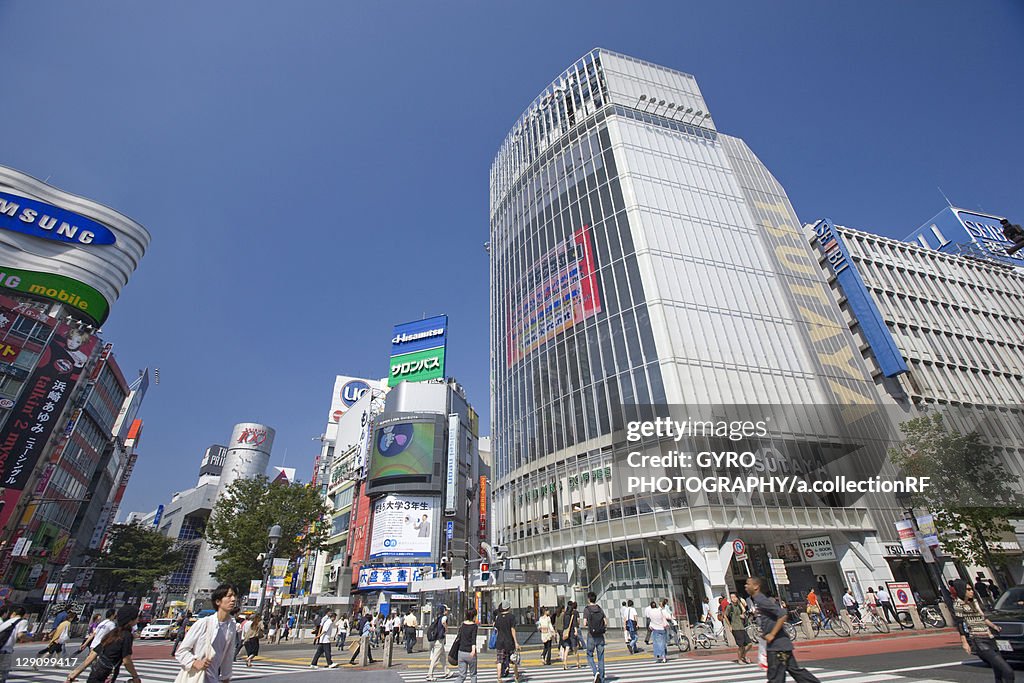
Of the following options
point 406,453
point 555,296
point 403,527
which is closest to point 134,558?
point 403,527

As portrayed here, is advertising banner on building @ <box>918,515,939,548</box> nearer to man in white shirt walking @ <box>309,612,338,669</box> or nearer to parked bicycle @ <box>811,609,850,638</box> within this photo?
parked bicycle @ <box>811,609,850,638</box>

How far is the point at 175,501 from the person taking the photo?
387 feet

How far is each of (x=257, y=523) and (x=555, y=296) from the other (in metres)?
28.3

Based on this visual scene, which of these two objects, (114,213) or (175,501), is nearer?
(114,213)

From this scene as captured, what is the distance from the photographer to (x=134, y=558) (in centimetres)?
5322

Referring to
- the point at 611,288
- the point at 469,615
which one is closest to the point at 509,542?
the point at 611,288

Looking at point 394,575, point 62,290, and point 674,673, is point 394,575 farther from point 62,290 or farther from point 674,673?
point 674,673

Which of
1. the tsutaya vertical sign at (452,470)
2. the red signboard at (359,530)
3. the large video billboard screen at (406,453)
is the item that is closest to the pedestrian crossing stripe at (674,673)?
the large video billboard screen at (406,453)

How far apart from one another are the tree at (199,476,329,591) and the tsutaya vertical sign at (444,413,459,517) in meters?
20.0

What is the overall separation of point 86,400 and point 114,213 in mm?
23076

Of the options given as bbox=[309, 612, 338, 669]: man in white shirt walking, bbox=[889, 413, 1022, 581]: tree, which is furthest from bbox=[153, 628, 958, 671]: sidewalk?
bbox=[889, 413, 1022, 581]: tree

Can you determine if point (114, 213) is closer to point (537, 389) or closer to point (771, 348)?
point (537, 389)

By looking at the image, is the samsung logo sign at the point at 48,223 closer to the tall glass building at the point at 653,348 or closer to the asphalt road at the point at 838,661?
the tall glass building at the point at 653,348

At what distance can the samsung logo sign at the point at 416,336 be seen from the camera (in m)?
69.1
